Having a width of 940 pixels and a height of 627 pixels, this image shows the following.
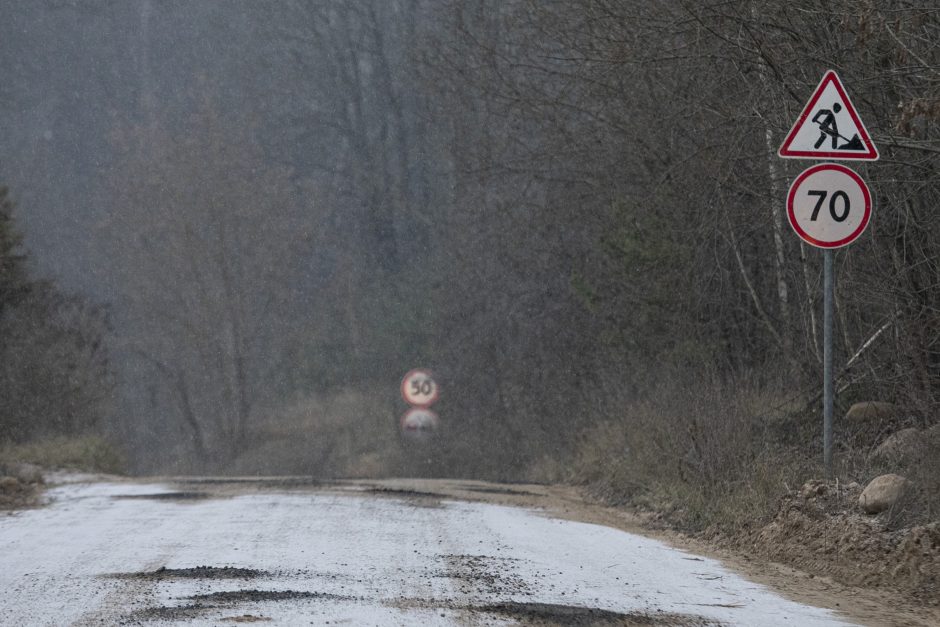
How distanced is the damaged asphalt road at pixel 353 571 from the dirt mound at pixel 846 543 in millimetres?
685

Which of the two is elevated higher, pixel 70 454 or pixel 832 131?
pixel 832 131

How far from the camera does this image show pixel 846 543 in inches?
360

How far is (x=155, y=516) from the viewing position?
11.7 metres

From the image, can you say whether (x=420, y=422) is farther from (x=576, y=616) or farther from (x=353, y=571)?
(x=576, y=616)

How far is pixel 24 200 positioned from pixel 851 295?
191ft

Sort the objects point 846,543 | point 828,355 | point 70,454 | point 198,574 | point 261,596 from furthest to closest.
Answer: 1. point 70,454
2. point 828,355
3. point 846,543
4. point 198,574
5. point 261,596

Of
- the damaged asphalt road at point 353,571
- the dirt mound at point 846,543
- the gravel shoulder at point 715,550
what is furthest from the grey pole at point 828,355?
the damaged asphalt road at point 353,571

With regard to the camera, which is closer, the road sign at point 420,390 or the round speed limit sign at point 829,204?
the round speed limit sign at point 829,204

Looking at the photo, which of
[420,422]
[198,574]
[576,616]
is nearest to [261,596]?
[198,574]

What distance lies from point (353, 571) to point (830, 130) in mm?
5133

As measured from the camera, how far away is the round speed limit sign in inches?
401

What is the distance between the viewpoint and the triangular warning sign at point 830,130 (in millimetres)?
10180

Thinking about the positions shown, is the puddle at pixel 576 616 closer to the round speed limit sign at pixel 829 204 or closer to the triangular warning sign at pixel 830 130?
the round speed limit sign at pixel 829 204

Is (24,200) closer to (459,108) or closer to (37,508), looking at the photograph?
(459,108)
